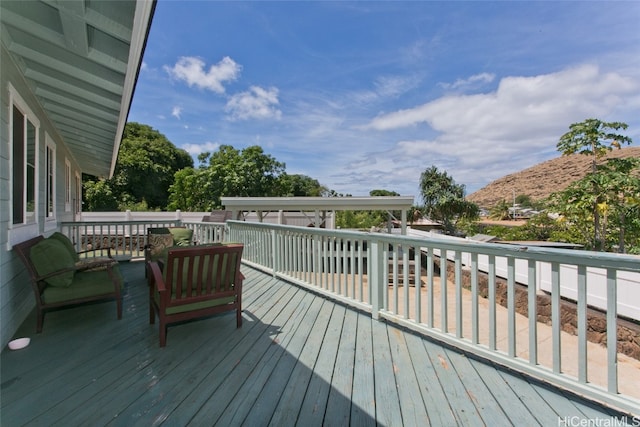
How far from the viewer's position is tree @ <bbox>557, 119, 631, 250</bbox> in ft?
22.9

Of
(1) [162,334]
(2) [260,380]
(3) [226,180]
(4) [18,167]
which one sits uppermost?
(3) [226,180]

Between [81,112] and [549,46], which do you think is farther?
[549,46]

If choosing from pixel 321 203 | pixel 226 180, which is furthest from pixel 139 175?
pixel 321 203

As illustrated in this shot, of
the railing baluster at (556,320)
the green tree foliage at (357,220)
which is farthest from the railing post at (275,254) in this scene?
the green tree foliage at (357,220)

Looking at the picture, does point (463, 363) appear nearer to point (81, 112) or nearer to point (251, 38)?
point (81, 112)

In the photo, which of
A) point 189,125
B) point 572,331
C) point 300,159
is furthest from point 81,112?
point 300,159

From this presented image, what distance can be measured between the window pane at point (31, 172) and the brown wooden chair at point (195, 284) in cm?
204

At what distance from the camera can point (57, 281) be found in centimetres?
286

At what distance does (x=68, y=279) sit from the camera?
291cm

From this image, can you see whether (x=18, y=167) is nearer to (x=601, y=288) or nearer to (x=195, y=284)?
(x=195, y=284)

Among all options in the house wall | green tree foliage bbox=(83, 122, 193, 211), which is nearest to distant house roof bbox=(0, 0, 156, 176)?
the house wall

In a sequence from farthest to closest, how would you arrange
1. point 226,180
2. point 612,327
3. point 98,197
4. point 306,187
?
1. point 306,187
2. point 226,180
3. point 98,197
4. point 612,327

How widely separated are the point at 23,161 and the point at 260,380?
139 inches

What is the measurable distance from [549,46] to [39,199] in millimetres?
15603
